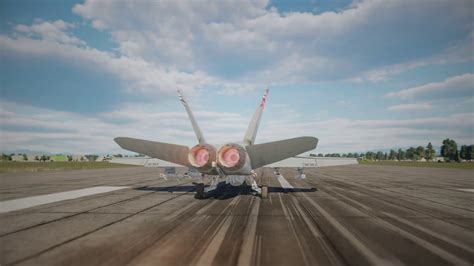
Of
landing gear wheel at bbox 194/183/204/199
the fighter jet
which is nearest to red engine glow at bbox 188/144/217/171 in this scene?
the fighter jet

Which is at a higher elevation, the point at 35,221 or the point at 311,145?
the point at 311,145

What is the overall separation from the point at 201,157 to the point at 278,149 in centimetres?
335

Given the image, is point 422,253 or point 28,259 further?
point 422,253

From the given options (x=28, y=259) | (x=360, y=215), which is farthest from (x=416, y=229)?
(x=28, y=259)

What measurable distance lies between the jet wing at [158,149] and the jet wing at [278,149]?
2964 millimetres

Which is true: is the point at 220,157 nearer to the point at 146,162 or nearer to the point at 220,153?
the point at 220,153

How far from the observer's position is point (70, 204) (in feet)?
37.7

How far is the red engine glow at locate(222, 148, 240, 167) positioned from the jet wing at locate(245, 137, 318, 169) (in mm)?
639

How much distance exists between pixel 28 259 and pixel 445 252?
939cm

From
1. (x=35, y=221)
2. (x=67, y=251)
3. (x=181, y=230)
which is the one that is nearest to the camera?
(x=67, y=251)

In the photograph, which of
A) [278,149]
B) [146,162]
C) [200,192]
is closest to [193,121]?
[200,192]

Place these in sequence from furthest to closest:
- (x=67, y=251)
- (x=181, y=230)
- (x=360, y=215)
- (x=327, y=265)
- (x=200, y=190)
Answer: (x=200, y=190) < (x=360, y=215) < (x=181, y=230) < (x=67, y=251) < (x=327, y=265)

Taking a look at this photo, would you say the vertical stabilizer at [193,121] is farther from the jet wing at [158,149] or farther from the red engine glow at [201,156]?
the red engine glow at [201,156]

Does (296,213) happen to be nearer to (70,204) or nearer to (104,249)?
(104,249)
